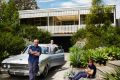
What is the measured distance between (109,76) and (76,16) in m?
36.9

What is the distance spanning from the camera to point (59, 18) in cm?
4722

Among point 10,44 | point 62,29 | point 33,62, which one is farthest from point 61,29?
point 33,62

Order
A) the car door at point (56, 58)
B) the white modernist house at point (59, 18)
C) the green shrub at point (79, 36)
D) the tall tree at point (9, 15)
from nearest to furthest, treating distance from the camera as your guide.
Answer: the car door at point (56, 58) < the green shrub at point (79, 36) < the tall tree at point (9, 15) < the white modernist house at point (59, 18)

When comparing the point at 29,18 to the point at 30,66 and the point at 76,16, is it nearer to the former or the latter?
the point at 76,16

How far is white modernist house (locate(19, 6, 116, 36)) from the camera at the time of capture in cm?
4210

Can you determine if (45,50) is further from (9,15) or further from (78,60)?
(9,15)

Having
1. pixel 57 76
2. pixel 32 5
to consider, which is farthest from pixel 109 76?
pixel 32 5

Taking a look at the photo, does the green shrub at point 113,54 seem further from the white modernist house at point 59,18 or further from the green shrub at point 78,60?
the white modernist house at point 59,18

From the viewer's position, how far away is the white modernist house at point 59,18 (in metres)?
42.1

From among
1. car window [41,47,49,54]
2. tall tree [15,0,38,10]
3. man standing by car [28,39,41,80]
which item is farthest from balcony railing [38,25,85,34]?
tall tree [15,0,38,10]

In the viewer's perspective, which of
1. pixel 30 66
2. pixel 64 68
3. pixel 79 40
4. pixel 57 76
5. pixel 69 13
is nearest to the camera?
pixel 30 66

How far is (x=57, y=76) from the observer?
54.2 ft

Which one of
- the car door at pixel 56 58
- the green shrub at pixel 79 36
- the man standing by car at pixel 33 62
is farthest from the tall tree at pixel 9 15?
the man standing by car at pixel 33 62

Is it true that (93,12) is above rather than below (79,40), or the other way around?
above
